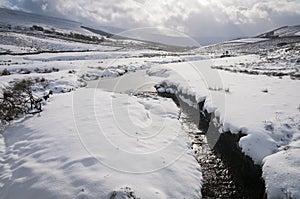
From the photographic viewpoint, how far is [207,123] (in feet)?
42.6

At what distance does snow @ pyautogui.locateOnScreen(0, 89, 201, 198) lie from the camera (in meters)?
6.27

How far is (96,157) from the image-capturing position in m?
7.52

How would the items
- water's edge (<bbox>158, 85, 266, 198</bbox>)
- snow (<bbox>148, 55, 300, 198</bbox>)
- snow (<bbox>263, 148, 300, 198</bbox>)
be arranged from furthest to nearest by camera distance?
water's edge (<bbox>158, 85, 266, 198</bbox>) < snow (<bbox>148, 55, 300, 198</bbox>) < snow (<bbox>263, 148, 300, 198</bbox>)

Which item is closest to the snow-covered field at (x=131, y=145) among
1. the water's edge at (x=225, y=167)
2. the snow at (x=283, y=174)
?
the snow at (x=283, y=174)

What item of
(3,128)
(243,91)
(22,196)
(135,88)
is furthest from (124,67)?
(22,196)

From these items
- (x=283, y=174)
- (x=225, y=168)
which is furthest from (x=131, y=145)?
(x=283, y=174)

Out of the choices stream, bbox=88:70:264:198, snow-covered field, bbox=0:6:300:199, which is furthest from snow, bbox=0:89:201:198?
stream, bbox=88:70:264:198

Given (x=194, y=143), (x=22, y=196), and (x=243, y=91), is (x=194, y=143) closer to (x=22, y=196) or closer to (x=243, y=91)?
(x=243, y=91)

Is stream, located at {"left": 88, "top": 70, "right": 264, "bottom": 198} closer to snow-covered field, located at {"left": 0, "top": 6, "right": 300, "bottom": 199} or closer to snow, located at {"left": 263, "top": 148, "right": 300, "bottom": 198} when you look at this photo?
snow-covered field, located at {"left": 0, "top": 6, "right": 300, "bottom": 199}

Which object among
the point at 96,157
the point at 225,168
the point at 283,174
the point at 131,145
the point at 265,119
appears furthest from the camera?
the point at 265,119

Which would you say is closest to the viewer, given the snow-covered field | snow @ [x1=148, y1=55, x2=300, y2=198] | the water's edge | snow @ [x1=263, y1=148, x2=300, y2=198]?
snow @ [x1=263, y1=148, x2=300, y2=198]

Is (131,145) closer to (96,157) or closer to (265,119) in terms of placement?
(96,157)

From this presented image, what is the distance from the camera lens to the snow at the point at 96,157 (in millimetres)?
6266

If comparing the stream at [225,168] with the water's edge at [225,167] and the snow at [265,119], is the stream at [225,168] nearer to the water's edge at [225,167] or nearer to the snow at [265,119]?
the water's edge at [225,167]
